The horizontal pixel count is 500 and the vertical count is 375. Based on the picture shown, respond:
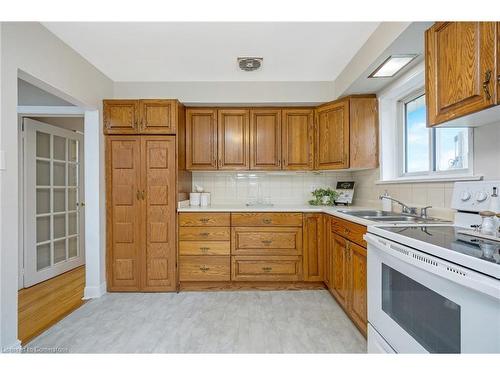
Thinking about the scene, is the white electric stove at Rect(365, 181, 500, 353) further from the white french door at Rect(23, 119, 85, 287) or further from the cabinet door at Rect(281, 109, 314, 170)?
the white french door at Rect(23, 119, 85, 287)

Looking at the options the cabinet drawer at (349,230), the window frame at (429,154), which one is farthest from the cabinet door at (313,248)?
the window frame at (429,154)

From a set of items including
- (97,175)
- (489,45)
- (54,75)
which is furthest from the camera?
(97,175)

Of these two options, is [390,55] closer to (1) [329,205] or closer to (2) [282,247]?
(1) [329,205]

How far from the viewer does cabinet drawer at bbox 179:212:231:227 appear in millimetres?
2852

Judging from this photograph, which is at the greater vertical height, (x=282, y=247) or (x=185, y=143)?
(x=185, y=143)

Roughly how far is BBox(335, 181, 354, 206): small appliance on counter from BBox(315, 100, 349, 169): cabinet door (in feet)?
1.56

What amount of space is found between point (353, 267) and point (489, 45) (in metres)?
1.54

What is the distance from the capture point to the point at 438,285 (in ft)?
3.26

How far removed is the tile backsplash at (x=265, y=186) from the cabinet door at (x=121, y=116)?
1.02 m

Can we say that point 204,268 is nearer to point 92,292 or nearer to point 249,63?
point 92,292

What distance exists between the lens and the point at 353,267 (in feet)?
6.61

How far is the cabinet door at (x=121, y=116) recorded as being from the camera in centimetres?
285

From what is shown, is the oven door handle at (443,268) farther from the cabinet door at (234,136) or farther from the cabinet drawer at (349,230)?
the cabinet door at (234,136)
